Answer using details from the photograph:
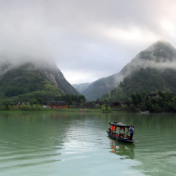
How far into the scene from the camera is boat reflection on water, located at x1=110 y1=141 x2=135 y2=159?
88.4 ft

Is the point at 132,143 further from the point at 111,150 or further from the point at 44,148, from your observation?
the point at 44,148

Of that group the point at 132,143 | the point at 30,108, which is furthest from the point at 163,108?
the point at 132,143

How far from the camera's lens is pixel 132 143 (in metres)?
34.3

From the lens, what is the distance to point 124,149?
101 ft

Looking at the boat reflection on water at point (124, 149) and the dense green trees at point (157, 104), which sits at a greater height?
the dense green trees at point (157, 104)

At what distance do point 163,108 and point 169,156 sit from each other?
17521 centimetres

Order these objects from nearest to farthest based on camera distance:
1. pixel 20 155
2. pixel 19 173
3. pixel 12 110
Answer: pixel 19 173 < pixel 20 155 < pixel 12 110

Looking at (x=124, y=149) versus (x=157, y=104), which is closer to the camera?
(x=124, y=149)

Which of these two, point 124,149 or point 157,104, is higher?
point 157,104

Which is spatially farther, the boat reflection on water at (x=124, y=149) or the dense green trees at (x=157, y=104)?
the dense green trees at (x=157, y=104)

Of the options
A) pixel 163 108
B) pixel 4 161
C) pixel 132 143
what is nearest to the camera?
pixel 4 161

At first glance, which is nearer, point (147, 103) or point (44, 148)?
point (44, 148)

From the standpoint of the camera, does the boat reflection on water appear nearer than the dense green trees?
Yes

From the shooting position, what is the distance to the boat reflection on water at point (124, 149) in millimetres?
26953
